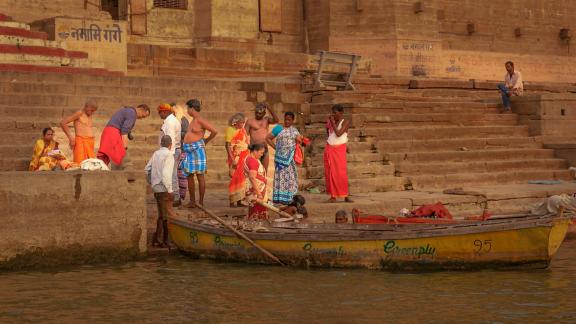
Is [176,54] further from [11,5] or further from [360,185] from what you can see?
[360,185]

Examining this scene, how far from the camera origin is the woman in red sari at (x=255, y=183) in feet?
39.8

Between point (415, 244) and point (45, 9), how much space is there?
12811 millimetres

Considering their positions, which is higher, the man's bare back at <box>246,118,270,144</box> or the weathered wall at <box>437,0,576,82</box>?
the weathered wall at <box>437,0,576,82</box>

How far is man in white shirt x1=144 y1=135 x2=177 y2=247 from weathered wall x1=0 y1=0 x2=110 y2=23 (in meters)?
8.94

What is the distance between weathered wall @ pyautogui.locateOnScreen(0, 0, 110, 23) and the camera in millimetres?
20688

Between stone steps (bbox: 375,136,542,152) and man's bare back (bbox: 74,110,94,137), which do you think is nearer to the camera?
man's bare back (bbox: 74,110,94,137)

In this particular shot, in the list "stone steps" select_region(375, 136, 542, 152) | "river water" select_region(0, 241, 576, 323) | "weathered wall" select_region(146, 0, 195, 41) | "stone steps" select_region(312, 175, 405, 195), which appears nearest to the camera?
"river water" select_region(0, 241, 576, 323)

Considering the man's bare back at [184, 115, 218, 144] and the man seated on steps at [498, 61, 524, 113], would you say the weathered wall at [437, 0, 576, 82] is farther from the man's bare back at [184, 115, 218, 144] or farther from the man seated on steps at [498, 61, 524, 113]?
the man's bare back at [184, 115, 218, 144]

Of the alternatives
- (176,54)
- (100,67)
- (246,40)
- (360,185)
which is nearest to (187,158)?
(360,185)

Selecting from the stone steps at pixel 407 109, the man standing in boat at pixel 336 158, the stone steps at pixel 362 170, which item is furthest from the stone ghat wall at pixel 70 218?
the stone steps at pixel 407 109

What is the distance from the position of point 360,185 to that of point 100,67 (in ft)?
18.4

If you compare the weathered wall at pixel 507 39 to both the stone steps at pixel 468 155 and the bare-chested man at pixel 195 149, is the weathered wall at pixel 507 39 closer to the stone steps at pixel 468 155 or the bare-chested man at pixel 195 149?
the stone steps at pixel 468 155

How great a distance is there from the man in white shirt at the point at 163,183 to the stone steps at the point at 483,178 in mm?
4693

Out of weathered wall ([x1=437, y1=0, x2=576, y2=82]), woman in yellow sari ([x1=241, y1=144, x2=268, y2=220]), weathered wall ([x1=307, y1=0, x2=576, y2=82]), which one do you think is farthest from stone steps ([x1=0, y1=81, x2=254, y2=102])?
weathered wall ([x1=437, y1=0, x2=576, y2=82])
